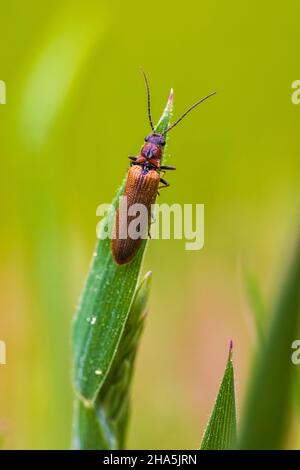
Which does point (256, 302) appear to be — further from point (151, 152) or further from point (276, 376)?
point (151, 152)

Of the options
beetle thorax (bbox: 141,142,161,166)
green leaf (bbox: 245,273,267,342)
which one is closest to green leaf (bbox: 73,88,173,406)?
green leaf (bbox: 245,273,267,342)

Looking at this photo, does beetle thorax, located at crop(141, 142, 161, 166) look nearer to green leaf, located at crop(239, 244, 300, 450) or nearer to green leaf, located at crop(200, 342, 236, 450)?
green leaf, located at crop(200, 342, 236, 450)

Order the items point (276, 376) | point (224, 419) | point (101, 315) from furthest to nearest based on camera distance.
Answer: point (101, 315)
point (224, 419)
point (276, 376)

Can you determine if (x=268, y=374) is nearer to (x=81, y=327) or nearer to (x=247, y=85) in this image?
(x=81, y=327)

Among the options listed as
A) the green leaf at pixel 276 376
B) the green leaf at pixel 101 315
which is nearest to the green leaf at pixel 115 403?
the green leaf at pixel 101 315

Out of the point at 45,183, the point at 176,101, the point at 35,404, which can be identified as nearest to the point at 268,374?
the point at 45,183

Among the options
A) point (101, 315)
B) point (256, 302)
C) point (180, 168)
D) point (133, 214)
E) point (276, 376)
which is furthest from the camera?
point (180, 168)

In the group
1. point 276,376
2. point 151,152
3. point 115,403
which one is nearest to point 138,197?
point 151,152
